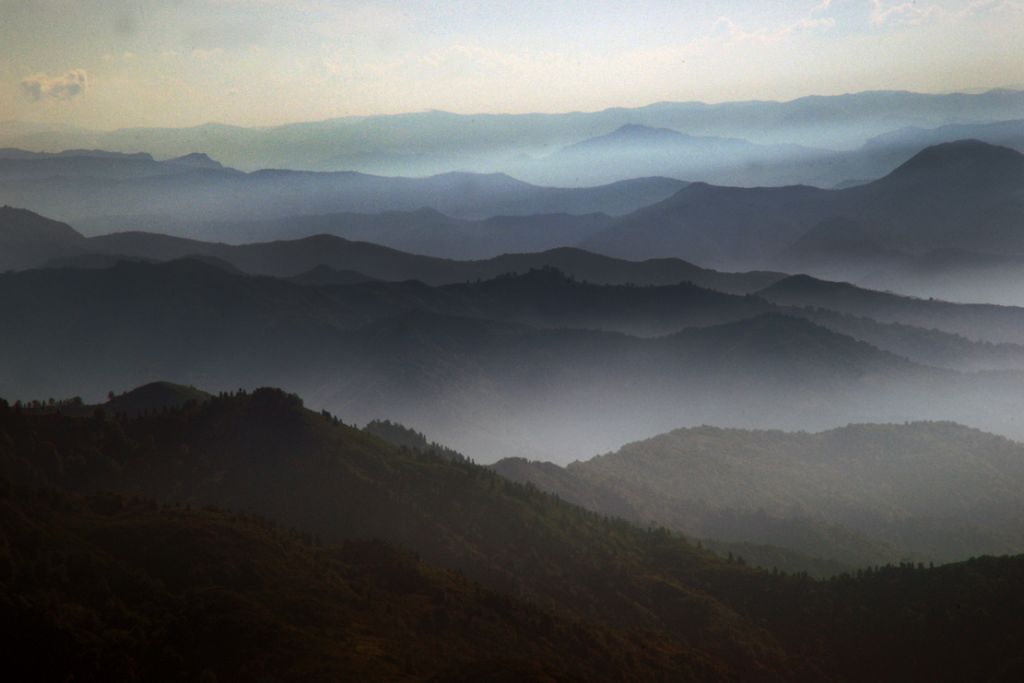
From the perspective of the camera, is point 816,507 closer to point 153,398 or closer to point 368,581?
point 153,398

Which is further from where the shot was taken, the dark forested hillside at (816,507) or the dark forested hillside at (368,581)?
the dark forested hillside at (816,507)

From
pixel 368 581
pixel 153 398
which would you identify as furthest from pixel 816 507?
pixel 368 581

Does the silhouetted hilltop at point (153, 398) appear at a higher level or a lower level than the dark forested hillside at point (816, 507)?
higher

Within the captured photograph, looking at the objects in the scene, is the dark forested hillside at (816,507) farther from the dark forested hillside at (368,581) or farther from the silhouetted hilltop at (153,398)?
the silhouetted hilltop at (153,398)

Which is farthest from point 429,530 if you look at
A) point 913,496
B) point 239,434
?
point 913,496

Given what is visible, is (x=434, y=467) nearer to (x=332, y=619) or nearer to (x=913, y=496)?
(x=332, y=619)

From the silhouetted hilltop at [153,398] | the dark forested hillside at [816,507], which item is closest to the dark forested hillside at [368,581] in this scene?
the silhouetted hilltop at [153,398]

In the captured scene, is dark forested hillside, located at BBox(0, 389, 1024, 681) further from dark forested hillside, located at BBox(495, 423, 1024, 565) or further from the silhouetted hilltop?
dark forested hillside, located at BBox(495, 423, 1024, 565)

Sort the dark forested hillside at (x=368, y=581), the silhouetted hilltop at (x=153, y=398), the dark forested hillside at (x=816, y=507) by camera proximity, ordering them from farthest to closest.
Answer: the dark forested hillside at (x=816, y=507) < the silhouetted hilltop at (x=153, y=398) < the dark forested hillside at (x=368, y=581)

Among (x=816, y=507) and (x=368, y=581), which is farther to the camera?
(x=816, y=507)

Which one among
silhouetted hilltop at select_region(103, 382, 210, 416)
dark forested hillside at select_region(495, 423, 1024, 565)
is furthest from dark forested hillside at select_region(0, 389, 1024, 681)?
dark forested hillside at select_region(495, 423, 1024, 565)

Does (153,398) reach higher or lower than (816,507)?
higher

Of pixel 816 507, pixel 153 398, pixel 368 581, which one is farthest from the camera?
pixel 816 507

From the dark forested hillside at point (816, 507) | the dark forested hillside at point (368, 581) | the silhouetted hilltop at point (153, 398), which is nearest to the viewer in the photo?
the dark forested hillside at point (368, 581)
